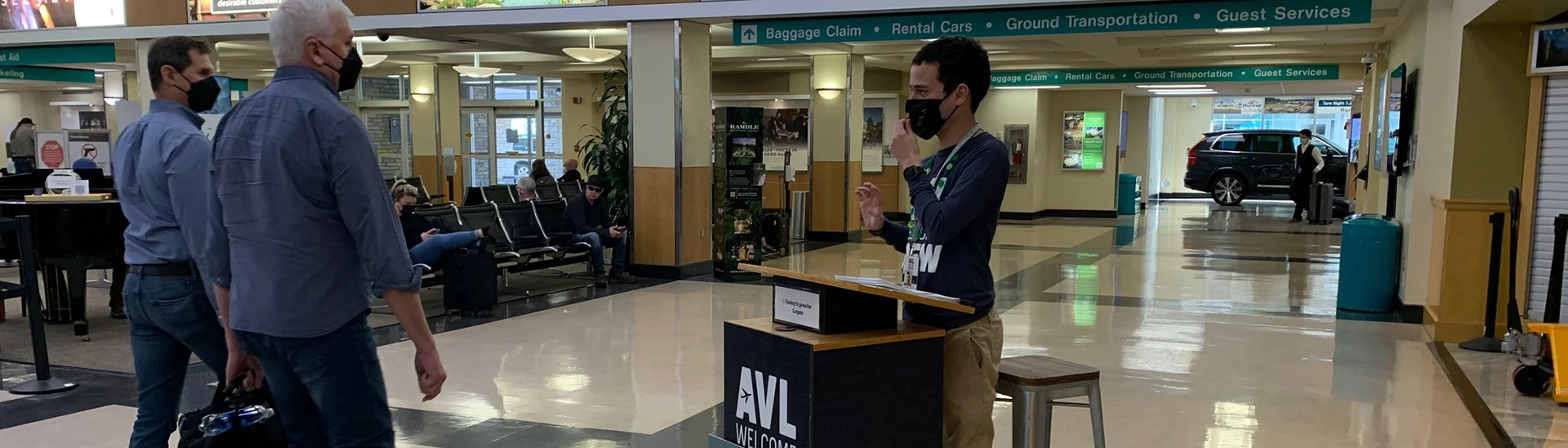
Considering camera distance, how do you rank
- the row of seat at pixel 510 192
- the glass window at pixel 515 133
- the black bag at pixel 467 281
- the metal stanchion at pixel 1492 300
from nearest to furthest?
the metal stanchion at pixel 1492 300 < the black bag at pixel 467 281 < the row of seat at pixel 510 192 < the glass window at pixel 515 133

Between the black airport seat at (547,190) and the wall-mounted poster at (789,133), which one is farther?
the wall-mounted poster at (789,133)

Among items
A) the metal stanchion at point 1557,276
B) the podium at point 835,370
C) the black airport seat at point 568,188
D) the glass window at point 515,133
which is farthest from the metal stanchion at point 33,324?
the glass window at point 515,133

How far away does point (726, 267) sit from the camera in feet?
32.6

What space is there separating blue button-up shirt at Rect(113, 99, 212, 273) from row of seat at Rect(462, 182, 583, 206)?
8399mm

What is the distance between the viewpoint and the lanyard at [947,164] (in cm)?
262

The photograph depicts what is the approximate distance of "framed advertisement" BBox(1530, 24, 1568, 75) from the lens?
6.22 m

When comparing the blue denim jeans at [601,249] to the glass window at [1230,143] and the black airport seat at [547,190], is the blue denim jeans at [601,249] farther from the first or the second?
the glass window at [1230,143]

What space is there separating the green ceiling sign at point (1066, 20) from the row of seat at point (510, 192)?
357 cm

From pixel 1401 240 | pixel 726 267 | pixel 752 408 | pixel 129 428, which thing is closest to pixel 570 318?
pixel 726 267

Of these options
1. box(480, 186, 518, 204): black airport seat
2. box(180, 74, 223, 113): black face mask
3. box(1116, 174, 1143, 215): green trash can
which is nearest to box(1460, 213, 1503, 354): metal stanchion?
box(180, 74, 223, 113): black face mask

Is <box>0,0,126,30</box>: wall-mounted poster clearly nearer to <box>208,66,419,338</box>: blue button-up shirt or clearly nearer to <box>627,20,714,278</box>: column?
<box>627,20,714,278</box>: column

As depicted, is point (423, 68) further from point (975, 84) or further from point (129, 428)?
point (975, 84)

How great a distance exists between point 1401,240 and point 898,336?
23.3 ft

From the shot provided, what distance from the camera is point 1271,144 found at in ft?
65.2
